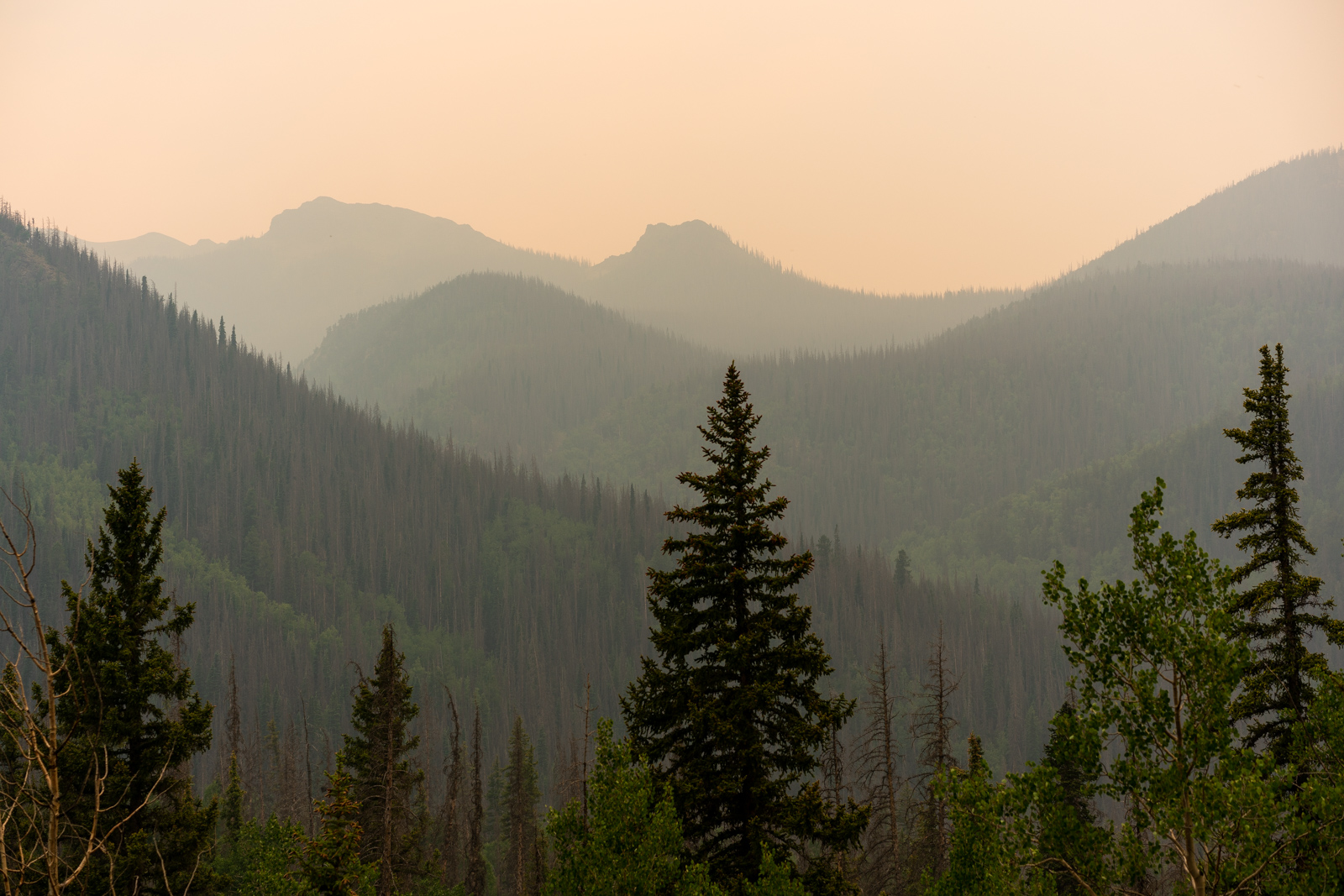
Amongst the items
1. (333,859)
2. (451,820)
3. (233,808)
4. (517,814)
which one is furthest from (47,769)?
(517,814)

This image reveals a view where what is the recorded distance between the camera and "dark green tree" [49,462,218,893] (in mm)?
18672

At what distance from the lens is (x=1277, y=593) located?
68.3ft

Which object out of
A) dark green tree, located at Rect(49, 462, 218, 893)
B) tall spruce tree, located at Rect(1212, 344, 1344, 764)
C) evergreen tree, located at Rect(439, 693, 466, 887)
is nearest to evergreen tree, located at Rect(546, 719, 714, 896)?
dark green tree, located at Rect(49, 462, 218, 893)

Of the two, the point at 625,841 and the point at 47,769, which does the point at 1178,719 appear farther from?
the point at 47,769

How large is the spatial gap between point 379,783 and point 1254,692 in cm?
2881

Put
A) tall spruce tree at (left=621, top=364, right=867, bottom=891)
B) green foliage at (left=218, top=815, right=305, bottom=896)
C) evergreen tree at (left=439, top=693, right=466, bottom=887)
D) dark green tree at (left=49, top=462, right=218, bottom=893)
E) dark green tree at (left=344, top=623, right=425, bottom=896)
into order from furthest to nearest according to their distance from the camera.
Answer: evergreen tree at (left=439, top=693, right=466, bottom=887), dark green tree at (left=344, top=623, right=425, bottom=896), green foliage at (left=218, top=815, right=305, bottom=896), dark green tree at (left=49, top=462, right=218, bottom=893), tall spruce tree at (left=621, top=364, right=867, bottom=891)

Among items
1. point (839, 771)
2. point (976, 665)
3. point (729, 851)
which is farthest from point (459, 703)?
point (729, 851)

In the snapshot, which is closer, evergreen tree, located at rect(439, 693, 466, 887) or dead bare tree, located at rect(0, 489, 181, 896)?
dead bare tree, located at rect(0, 489, 181, 896)

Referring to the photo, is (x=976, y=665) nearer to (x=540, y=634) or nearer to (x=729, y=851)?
(x=540, y=634)

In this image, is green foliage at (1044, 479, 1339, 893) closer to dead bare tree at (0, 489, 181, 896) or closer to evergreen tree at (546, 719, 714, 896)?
evergreen tree at (546, 719, 714, 896)

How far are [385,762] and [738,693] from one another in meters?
20.4

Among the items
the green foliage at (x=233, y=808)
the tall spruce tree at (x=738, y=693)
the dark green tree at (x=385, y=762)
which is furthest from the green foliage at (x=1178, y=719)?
the green foliage at (x=233, y=808)

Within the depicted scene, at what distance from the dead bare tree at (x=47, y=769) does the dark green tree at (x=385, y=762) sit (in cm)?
1006

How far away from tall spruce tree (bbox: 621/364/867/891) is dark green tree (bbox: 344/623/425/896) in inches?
643
